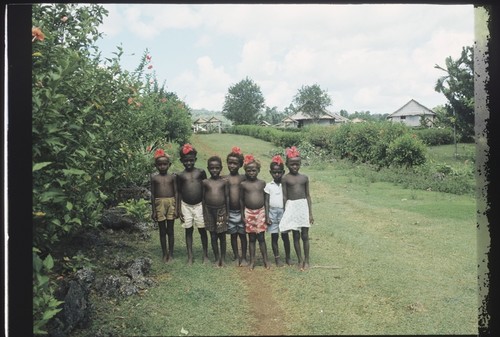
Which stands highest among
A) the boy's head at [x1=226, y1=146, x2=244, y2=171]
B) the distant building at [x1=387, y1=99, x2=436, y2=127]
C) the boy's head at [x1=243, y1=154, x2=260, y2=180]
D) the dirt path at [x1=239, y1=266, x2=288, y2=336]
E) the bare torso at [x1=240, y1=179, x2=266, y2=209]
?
the distant building at [x1=387, y1=99, x2=436, y2=127]

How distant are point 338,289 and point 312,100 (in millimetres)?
17784

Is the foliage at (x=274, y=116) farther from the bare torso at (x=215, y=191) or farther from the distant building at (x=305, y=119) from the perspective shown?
the bare torso at (x=215, y=191)

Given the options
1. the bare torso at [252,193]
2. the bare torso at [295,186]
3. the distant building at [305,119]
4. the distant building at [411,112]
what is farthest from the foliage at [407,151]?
the distant building at [411,112]

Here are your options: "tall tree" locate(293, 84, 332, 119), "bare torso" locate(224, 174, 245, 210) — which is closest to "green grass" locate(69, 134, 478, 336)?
"bare torso" locate(224, 174, 245, 210)

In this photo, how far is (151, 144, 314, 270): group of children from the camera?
521 cm

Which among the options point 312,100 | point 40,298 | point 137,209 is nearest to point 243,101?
point 312,100

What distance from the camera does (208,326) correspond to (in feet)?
12.6

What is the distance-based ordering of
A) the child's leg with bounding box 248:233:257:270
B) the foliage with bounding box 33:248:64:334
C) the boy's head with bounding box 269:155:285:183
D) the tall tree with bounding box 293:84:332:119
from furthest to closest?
1. the tall tree with bounding box 293:84:332:119
2. the child's leg with bounding box 248:233:257:270
3. the boy's head with bounding box 269:155:285:183
4. the foliage with bounding box 33:248:64:334

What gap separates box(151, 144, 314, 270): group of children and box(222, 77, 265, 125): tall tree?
1310 centimetres

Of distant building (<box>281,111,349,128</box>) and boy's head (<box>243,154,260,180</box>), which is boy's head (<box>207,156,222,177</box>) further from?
distant building (<box>281,111,349,128</box>)

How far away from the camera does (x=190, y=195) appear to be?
530 centimetres

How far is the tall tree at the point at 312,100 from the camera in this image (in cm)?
2164

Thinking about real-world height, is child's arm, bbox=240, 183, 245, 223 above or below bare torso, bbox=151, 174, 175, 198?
below

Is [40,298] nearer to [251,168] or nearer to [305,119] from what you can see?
[251,168]
